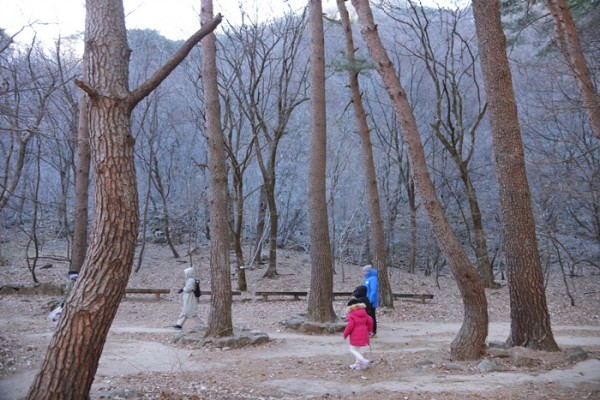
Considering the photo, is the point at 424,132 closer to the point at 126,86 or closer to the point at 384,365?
the point at 384,365

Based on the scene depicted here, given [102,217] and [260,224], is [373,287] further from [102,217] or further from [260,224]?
[260,224]

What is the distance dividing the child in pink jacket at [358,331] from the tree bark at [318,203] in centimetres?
375

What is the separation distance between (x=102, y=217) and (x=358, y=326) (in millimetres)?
4407

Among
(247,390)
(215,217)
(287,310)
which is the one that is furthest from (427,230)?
(247,390)

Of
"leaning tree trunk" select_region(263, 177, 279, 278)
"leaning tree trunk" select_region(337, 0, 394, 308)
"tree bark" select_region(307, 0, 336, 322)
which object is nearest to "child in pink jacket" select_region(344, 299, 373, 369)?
"tree bark" select_region(307, 0, 336, 322)

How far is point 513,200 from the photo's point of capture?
8023 millimetres

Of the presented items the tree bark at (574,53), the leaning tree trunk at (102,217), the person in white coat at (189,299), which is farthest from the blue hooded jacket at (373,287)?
the leaning tree trunk at (102,217)

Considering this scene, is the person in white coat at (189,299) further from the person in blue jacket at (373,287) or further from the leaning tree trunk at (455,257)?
the leaning tree trunk at (455,257)

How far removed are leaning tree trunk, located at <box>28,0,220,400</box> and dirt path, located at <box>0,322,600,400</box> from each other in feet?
4.24

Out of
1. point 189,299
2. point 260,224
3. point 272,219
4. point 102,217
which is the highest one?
point 260,224

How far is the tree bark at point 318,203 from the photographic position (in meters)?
11.2

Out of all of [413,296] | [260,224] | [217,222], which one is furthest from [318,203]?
[260,224]

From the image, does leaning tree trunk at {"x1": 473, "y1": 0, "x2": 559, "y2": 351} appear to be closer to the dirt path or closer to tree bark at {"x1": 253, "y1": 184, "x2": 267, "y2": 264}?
the dirt path

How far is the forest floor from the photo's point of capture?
19.3 ft
